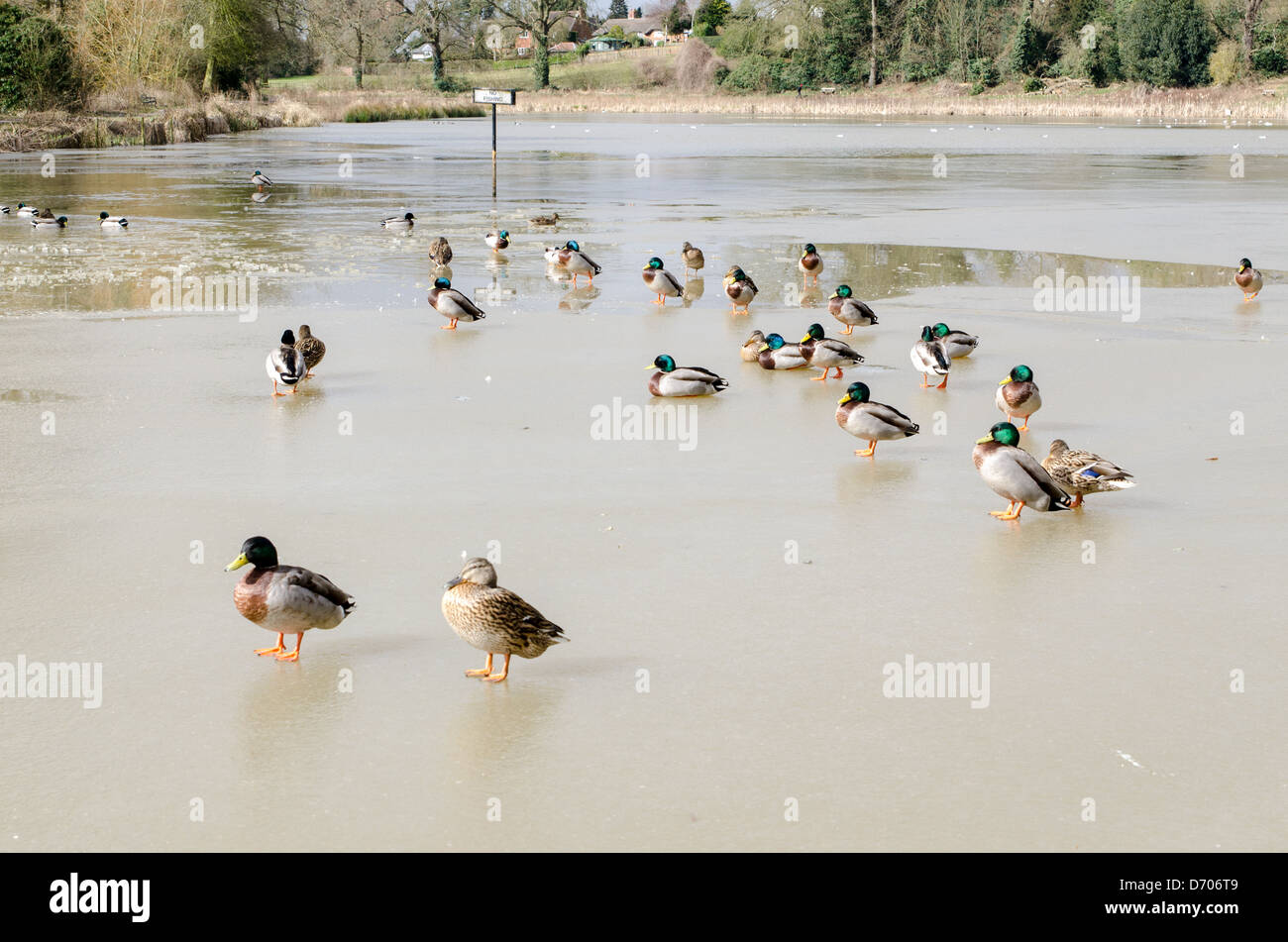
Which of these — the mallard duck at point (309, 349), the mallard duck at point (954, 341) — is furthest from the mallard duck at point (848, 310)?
the mallard duck at point (309, 349)

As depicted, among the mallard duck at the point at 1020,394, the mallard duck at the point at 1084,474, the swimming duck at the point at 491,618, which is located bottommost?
the swimming duck at the point at 491,618

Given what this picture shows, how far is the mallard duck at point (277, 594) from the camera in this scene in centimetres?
475

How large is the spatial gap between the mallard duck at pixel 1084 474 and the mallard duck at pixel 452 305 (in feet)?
20.5

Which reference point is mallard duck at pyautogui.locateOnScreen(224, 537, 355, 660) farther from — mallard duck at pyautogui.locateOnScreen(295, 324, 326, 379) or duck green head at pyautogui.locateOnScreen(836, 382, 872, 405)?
mallard duck at pyautogui.locateOnScreen(295, 324, 326, 379)

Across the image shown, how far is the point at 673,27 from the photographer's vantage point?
405 feet

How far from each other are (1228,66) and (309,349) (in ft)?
215

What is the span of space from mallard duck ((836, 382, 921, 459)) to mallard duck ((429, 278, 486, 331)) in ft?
16.2

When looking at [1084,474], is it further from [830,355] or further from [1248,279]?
[1248,279]

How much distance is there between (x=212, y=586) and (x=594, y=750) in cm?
218

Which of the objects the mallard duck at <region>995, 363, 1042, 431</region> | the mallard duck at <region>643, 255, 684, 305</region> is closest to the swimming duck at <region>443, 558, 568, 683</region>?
the mallard duck at <region>995, 363, 1042, 431</region>

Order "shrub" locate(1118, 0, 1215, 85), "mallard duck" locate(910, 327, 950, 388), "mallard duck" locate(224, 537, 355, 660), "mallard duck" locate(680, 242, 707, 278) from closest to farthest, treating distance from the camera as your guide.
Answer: "mallard duck" locate(224, 537, 355, 660) → "mallard duck" locate(910, 327, 950, 388) → "mallard duck" locate(680, 242, 707, 278) → "shrub" locate(1118, 0, 1215, 85)

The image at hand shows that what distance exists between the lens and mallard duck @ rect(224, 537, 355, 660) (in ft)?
15.6

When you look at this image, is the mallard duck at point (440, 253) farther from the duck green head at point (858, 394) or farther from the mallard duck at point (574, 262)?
the duck green head at point (858, 394)
